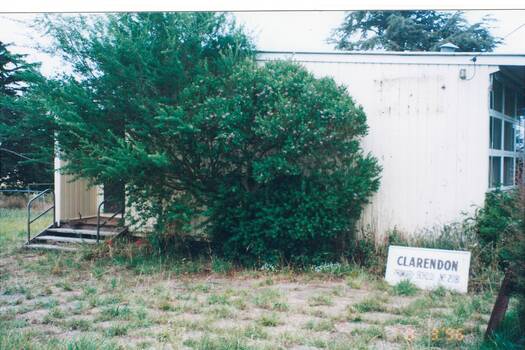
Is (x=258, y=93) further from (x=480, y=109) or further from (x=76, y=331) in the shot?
(x=76, y=331)

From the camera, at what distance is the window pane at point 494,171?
933 cm

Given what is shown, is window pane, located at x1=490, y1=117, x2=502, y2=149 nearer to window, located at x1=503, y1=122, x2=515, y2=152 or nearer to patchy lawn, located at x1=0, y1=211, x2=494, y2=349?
window, located at x1=503, y1=122, x2=515, y2=152

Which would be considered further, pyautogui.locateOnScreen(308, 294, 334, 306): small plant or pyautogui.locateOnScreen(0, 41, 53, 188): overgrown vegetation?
pyautogui.locateOnScreen(0, 41, 53, 188): overgrown vegetation

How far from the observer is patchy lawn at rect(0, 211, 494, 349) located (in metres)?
4.91

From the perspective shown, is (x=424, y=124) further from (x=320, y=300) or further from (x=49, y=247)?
(x=49, y=247)

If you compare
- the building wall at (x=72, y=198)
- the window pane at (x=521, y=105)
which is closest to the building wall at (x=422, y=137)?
the window pane at (x=521, y=105)

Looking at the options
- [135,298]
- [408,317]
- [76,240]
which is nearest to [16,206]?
[76,240]

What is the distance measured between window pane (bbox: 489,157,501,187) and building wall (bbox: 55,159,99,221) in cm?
863

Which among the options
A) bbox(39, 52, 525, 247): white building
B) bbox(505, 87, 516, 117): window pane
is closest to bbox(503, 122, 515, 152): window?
bbox(505, 87, 516, 117): window pane

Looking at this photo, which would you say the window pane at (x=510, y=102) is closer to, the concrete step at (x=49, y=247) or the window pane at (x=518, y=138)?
the window pane at (x=518, y=138)

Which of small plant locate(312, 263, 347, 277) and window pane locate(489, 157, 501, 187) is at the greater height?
window pane locate(489, 157, 501, 187)

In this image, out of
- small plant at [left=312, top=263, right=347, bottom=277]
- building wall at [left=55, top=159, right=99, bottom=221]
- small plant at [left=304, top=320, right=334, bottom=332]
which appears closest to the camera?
small plant at [left=304, top=320, right=334, bottom=332]

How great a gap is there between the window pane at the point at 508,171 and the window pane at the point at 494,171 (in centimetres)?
49

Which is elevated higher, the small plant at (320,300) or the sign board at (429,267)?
the sign board at (429,267)
